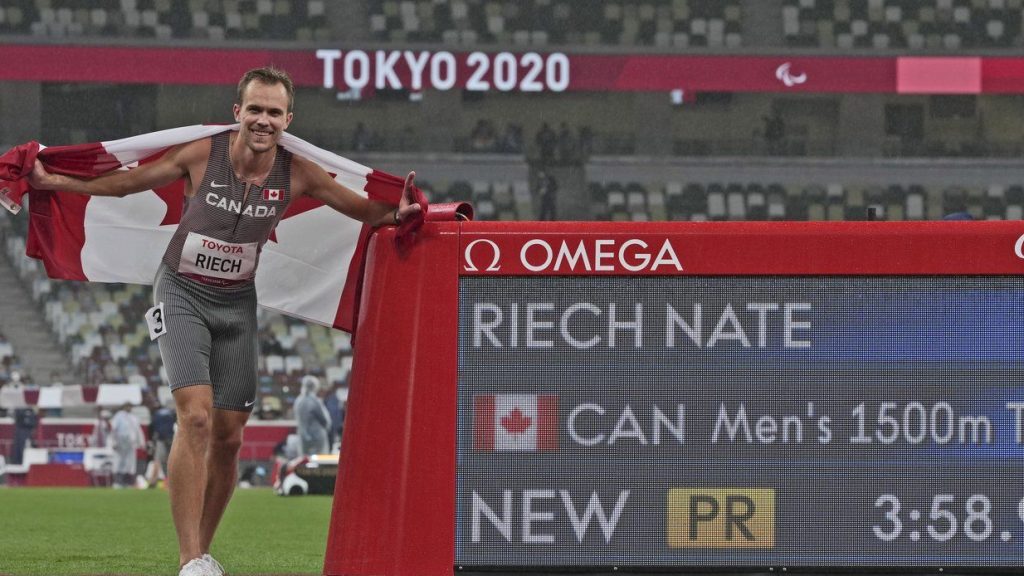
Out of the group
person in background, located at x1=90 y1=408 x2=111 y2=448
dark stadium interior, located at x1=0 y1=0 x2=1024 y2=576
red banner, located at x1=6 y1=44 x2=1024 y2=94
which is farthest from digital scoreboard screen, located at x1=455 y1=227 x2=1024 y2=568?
red banner, located at x1=6 y1=44 x2=1024 y2=94

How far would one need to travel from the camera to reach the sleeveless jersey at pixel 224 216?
399cm

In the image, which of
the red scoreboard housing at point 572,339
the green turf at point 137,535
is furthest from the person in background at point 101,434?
the red scoreboard housing at point 572,339

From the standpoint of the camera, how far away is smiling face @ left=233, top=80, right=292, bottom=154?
3896mm

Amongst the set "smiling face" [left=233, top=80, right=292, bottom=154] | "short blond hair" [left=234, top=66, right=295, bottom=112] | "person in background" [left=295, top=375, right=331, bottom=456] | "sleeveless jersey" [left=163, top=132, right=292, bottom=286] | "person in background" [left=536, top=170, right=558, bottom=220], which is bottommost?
"sleeveless jersey" [left=163, top=132, right=292, bottom=286]

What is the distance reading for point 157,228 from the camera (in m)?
4.42

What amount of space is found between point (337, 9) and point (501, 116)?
4.19 metres

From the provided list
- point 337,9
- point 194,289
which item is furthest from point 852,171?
point 194,289

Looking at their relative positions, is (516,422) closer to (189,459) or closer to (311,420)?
(189,459)

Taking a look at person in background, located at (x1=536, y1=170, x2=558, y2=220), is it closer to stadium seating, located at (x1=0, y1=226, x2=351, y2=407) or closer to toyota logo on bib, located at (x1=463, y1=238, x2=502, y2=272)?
stadium seating, located at (x1=0, y1=226, x2=351, y2=407)

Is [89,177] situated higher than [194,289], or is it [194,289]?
[89,177]

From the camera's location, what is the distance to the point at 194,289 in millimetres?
4086

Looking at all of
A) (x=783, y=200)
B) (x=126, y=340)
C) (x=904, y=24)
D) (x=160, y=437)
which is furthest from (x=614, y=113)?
(x=160, y=437)

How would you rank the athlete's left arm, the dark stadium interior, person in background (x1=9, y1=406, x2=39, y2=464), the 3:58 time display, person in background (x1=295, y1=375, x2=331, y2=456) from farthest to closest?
the dark stadium interior → person in background (x1=9, y1=406, x2=39, y2=464) → person in background (x1=295, y1=375, x2=331, y2=456) → the athlete's left arm → the 3:58 time display

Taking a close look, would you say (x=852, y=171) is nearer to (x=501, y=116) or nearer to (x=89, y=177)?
(x=501, y=116)
